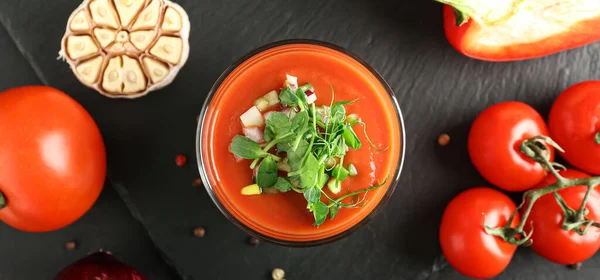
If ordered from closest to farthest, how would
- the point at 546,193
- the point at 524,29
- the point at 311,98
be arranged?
the point at 311,98, the point at 546,193, the point at 524,29

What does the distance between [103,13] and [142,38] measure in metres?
0.15

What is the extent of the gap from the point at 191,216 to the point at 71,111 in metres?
0.53

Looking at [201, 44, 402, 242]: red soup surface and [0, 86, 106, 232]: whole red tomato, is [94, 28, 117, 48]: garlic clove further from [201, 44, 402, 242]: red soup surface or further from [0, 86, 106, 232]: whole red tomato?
[201, 44, 402, 242]: red soup surface

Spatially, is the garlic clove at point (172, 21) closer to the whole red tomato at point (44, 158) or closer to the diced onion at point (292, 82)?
the whole red tomato at point (44, 158)

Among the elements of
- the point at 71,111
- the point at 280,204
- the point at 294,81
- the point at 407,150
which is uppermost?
the point at 294,81

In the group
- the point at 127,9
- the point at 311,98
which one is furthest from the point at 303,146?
the point at 127,9

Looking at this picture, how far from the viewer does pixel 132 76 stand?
1816mm

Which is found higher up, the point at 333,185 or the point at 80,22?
the point at 80,22

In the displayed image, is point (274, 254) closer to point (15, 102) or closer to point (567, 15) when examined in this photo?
point (15, 102)

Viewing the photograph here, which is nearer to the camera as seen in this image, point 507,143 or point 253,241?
point 507,143

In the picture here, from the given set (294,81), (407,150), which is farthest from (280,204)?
(407,150)

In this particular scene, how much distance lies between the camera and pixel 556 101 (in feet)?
5.98

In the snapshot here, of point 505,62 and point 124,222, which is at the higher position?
point 505,62

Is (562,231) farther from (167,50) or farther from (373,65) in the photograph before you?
(167,50)
